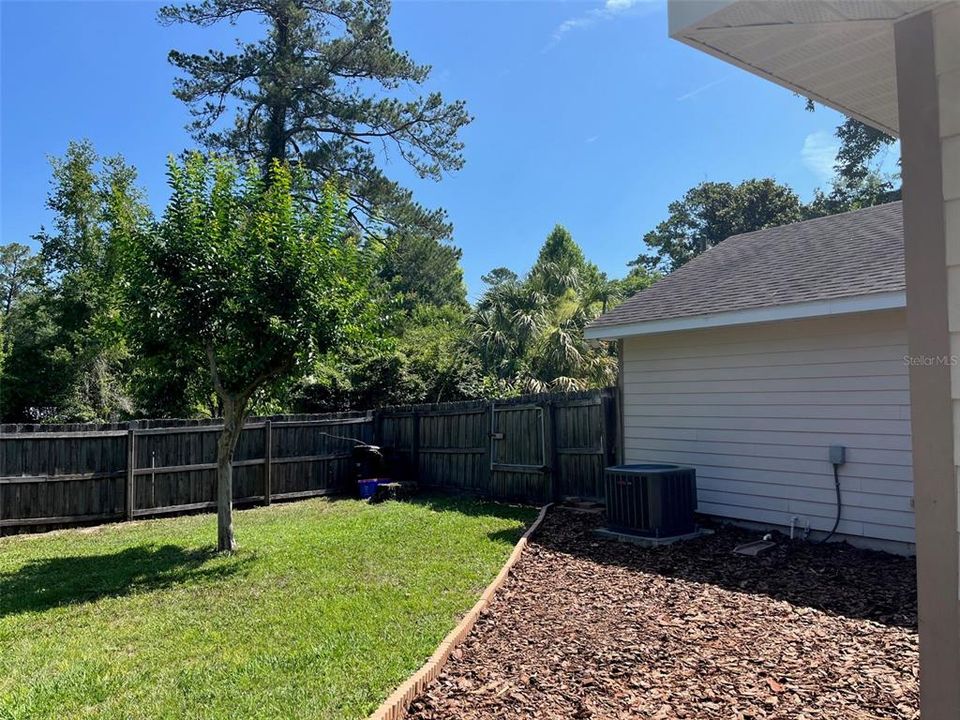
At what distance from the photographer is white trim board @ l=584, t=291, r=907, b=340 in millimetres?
5617

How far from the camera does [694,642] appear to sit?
149 inches

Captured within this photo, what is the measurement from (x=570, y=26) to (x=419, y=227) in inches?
423

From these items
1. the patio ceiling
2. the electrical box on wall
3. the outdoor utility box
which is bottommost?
the outdoor utility box

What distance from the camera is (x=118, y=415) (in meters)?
15.6

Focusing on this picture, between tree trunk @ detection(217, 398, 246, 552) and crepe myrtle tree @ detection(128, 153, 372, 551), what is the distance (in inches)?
0.5

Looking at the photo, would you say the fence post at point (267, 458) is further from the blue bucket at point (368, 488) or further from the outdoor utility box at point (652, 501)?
the outdoor utility box at point (652, 501)

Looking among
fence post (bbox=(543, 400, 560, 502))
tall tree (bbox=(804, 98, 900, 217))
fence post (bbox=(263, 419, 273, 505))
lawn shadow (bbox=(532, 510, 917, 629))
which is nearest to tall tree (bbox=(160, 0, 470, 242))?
fence post (bbox=(263, 419, 273, 505))

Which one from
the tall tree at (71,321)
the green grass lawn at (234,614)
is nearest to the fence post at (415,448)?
the green grass lawn at (234,614)

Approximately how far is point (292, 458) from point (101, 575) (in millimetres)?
4807

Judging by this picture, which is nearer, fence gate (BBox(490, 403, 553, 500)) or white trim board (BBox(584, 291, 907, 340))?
white trim board (BBox(584, 291, 907, 340))

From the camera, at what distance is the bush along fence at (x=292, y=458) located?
8.17m

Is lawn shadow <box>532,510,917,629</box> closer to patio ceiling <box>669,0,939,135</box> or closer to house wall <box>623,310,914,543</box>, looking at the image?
house wall <box>623,310,914,543</box>

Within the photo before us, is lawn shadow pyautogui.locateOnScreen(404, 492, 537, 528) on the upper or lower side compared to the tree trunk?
lower

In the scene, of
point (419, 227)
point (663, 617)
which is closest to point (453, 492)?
point (663, 617)
